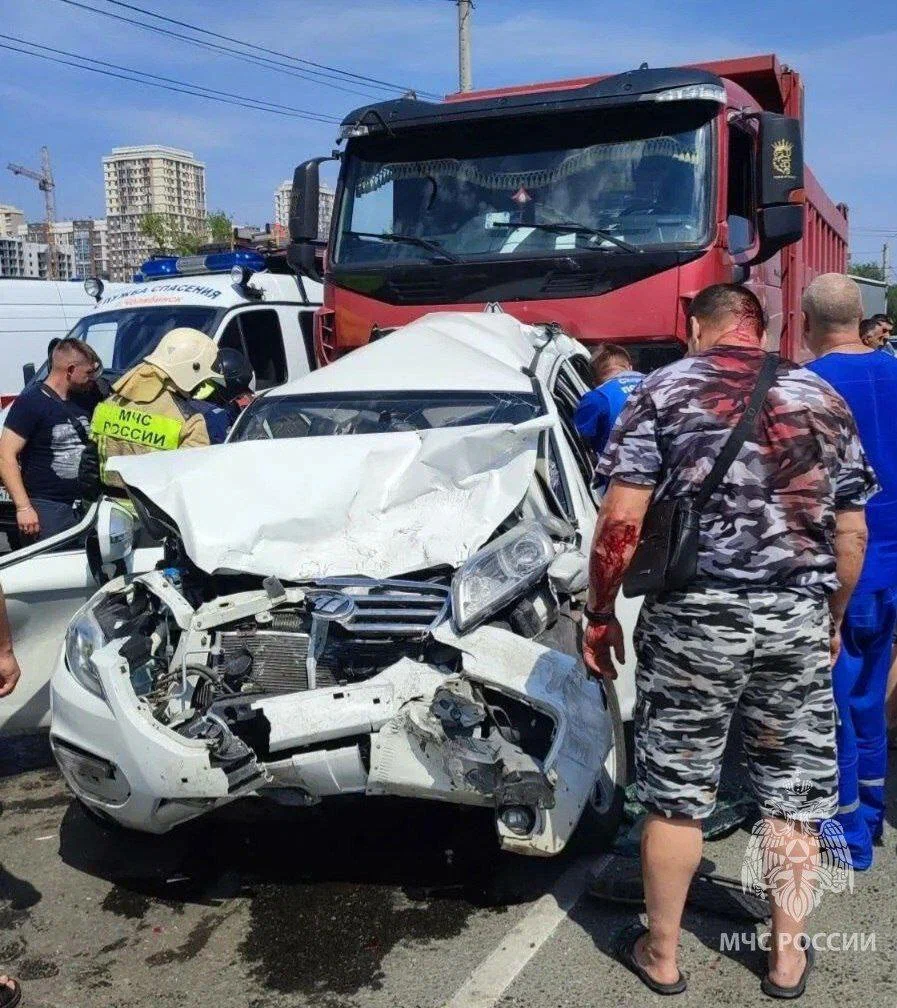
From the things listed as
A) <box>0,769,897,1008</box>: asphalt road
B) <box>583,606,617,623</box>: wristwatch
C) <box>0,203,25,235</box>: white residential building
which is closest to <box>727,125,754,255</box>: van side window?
<box>0,769,897,1008</box>: asphalt road

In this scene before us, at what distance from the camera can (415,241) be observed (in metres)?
7.13

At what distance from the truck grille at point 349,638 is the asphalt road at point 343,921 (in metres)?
0.44

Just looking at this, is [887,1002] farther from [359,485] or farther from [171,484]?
[171,484]

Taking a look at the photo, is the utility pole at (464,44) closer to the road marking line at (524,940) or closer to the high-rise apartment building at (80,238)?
the road marking line at (524,940)

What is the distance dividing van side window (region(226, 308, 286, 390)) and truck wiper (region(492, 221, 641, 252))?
3774mm

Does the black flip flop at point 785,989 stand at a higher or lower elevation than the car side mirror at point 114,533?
lower

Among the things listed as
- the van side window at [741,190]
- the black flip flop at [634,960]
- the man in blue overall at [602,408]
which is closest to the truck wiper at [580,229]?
the van side window at [741,190]

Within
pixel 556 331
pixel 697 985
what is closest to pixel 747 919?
pixel 697 985

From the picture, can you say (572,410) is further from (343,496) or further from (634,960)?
(634,960)

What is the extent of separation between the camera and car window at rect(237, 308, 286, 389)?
33.5 ft

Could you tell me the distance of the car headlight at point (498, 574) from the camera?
386 cm

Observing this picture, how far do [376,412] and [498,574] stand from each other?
1522 mm

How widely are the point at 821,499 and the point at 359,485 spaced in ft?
6.31

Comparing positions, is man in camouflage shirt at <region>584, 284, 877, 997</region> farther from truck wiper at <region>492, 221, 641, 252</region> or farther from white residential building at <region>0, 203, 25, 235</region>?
white residential building at <region>0, 203, 25, 235</region>
